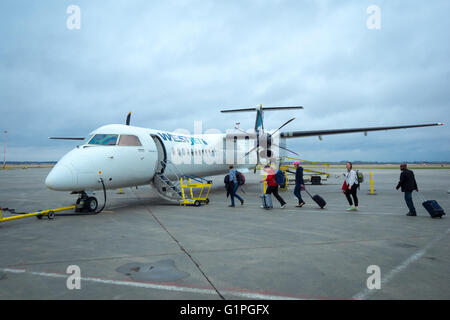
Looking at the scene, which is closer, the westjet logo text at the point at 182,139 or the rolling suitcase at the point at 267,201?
the rolling suitcase at the point at 267,201

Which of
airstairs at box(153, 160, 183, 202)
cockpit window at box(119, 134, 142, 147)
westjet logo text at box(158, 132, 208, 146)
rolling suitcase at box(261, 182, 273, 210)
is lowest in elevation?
rolling suitcase at box(261, 182, 273, 210)

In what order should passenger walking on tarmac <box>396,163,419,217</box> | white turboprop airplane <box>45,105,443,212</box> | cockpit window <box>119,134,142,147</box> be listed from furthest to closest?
cockpit window <box>119,134,142,147</box>, passenger walking on tarmac <box>396,163,419,217</box>, white turboprop airplane <box>45,105,443,212</box>

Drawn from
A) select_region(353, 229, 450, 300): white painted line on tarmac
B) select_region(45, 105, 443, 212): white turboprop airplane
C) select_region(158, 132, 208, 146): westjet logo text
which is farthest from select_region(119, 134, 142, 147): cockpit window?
select_region(353, 229, 450, 300): white painted line on tarmac

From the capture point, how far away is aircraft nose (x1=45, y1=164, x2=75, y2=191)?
7406mm

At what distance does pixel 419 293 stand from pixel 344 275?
83 cm

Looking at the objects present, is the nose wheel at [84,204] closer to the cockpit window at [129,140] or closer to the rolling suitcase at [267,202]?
the cockpit window at [129,140]

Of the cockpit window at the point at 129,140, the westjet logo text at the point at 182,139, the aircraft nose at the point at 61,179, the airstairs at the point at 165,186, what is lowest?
the airstairs at the point at 165,186

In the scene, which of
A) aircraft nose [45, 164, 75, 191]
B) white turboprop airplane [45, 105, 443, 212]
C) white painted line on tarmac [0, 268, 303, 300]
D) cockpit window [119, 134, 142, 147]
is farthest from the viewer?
cockpit window [119, 134, 142, 147]

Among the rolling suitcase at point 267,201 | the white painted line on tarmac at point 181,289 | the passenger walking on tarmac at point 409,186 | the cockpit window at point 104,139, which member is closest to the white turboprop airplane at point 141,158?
the cockpit window at point 104,139

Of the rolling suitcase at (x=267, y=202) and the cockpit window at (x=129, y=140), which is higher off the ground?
the cockpit window at (x=129, y=140)

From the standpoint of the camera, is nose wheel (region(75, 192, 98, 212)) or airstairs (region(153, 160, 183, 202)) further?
airstairs (region(153, 160, 183, 202))

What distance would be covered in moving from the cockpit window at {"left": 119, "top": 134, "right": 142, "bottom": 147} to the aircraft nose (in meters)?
1.99

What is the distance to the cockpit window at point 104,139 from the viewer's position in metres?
8.87

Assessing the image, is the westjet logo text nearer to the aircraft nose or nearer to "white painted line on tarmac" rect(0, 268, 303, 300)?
the aircraft nose
